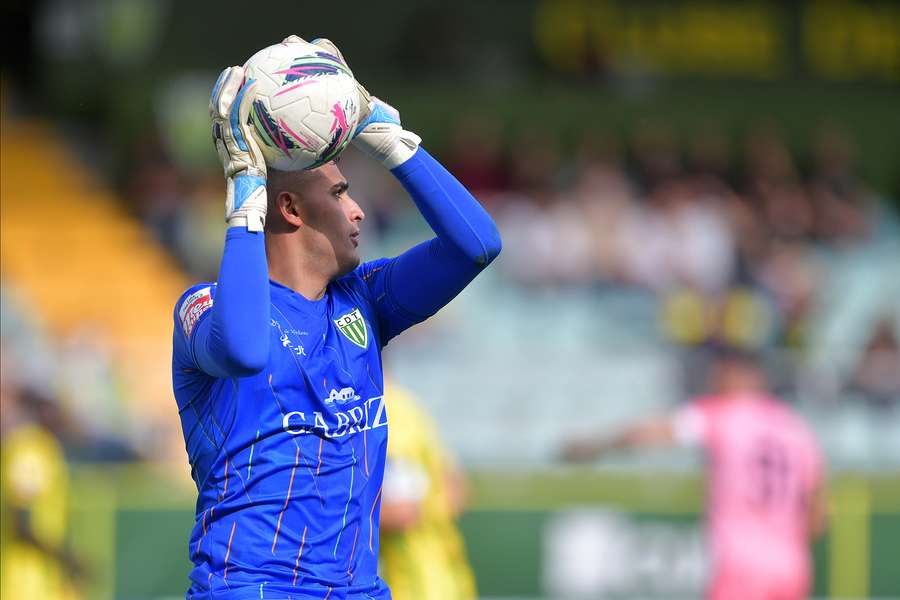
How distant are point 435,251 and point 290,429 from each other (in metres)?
0.58

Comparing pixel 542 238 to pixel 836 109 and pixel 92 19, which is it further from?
pixel 92 19

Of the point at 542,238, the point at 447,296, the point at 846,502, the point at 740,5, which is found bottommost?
the point at 846,502

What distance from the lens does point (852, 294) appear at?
1377cm

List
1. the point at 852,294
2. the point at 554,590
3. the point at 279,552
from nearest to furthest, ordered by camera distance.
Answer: the point at 279,552, the point at 554,590, the point at 852,294

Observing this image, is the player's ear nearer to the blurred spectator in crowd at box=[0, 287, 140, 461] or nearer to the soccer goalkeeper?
the soccer goalkeeper

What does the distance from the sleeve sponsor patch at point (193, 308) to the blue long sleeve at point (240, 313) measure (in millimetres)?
117

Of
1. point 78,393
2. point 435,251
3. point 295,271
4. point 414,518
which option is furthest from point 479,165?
point 295,271

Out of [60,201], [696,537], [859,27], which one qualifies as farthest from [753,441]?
[859,27]

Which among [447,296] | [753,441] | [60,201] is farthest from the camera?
[60,201]

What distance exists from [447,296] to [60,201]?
12.7 metres

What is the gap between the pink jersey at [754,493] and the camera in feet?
26.7

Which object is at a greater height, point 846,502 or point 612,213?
point 612,213

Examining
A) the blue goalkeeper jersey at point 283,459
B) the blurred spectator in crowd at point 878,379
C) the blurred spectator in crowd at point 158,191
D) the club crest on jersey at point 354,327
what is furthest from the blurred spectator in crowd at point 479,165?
the blue goalkeeper jersey at point 283,459

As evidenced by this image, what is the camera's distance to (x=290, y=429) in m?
3.54
